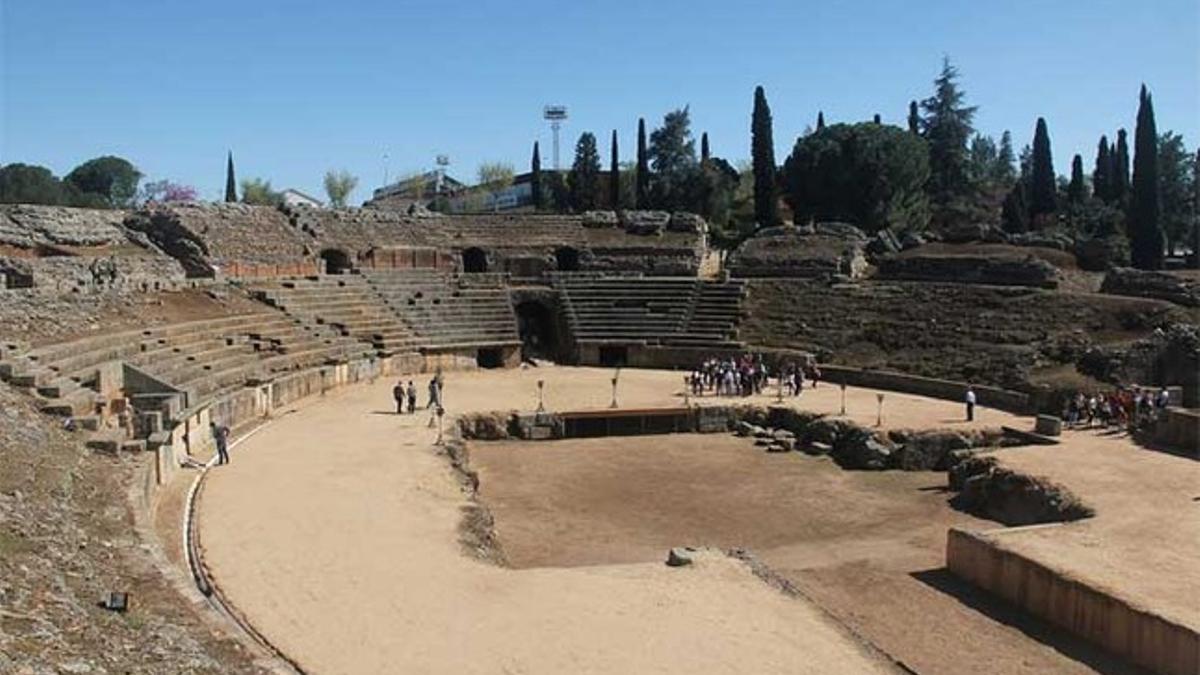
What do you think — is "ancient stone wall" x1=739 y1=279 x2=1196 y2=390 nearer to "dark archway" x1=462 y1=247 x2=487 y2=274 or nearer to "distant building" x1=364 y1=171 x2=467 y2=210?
"dark archway" x1=462 y1=247 x2=487 y2=274

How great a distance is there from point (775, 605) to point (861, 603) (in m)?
1.96

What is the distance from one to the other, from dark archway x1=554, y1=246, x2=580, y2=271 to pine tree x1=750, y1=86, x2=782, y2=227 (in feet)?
49.3

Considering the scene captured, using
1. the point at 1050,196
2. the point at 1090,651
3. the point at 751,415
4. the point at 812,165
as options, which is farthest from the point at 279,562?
the point at 1050,196

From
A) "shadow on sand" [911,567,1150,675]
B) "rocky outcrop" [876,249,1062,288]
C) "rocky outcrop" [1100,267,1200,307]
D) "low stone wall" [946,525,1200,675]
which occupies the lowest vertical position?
"shadow on sand" [911,567,1150,675]

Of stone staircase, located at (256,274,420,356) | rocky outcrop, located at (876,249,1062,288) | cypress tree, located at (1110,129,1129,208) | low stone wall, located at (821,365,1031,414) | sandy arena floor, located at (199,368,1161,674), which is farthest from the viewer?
cypress tree, located at (1110,129,1129,208)

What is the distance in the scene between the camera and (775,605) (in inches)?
521

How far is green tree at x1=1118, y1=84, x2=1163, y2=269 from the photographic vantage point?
144 feet

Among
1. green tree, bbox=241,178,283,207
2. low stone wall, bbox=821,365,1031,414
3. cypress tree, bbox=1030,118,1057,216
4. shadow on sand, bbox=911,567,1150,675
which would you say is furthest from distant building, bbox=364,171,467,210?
shadow on sand, bbox=911,567,1150,675

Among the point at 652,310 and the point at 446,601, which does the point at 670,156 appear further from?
the point at 446,601

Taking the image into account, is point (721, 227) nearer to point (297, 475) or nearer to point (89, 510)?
point (297, 475)

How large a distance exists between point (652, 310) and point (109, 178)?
6156cm

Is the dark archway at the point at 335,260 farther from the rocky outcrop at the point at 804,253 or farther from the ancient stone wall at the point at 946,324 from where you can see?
the ancient stone wall at the point at 946,324

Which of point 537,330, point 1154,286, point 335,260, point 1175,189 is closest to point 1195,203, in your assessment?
point 1175,189

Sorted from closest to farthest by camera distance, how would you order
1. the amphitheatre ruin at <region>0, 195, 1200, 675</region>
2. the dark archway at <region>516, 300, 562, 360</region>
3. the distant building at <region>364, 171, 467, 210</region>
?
1. the amphitheatre ruin at <region>0, 195, 1200, 675</region>
2. the dark archway at <region>516, 300, 562, 360</region>
3. the distant building at <region>364, 171, 467, 210</region>
